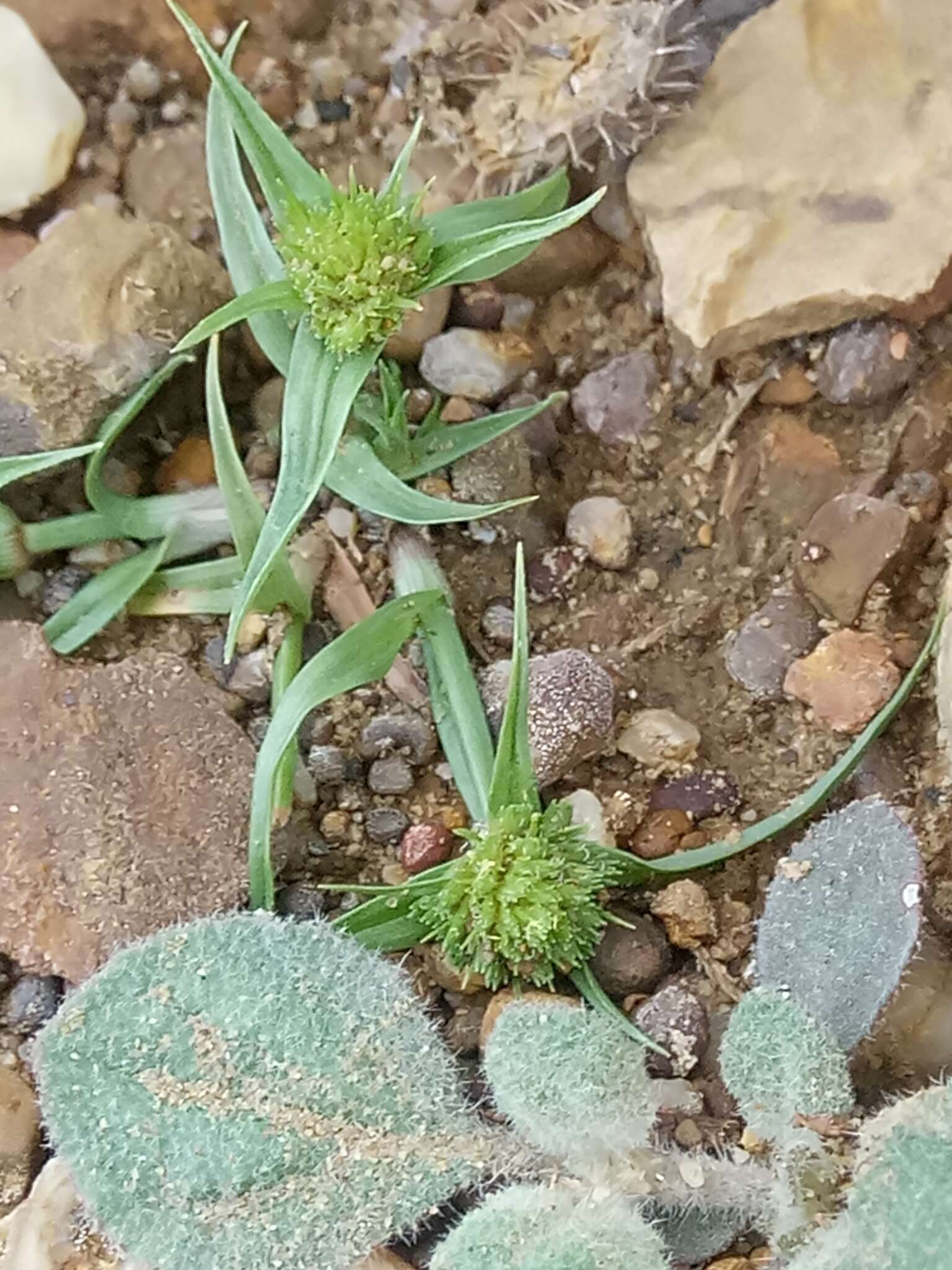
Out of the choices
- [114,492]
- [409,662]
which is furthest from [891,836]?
[114,492]

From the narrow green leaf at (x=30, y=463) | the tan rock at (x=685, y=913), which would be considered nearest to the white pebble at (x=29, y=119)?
the narrow green leaf at (x=30, y=463)

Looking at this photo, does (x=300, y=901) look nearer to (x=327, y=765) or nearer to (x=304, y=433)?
(x=327, y=765)

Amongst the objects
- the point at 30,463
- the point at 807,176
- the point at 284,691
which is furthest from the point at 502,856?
Answer: the point at 807,176

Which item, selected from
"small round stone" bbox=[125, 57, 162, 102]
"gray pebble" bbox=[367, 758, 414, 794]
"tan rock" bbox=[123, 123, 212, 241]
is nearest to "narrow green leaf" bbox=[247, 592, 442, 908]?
"gray pebble" bbox=[367, 758, 414, 794]

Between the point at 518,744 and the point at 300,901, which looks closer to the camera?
the point at 518,744

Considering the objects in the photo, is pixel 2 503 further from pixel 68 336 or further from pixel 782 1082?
pixel 782 1082
